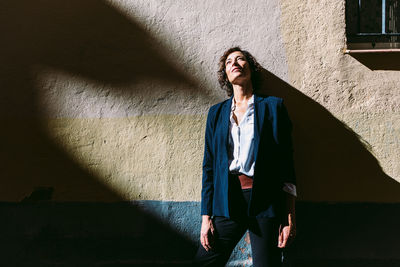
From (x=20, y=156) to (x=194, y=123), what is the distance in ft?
5.30

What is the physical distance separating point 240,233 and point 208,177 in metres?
0.44

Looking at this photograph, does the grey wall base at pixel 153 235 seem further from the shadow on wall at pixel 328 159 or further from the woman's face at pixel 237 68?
the woman's face at pixel 237 68

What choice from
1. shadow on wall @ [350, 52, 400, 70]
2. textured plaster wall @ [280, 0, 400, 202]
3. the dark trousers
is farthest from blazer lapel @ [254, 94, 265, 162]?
shadow on wall @ [350, 52, 400, 70]

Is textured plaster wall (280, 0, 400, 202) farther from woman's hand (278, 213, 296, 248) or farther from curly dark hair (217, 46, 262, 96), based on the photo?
woman's hand (278, 213, 296, 248)

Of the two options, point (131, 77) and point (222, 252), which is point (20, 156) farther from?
point (222, 252)

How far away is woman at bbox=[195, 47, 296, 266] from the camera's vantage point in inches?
85.0

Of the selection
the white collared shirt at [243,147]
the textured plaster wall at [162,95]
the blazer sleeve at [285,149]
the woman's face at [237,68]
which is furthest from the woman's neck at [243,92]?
the textured plaster wall at [162,95]

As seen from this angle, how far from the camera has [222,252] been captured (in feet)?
7.39

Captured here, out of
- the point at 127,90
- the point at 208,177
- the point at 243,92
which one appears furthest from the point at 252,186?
the point at 127,90

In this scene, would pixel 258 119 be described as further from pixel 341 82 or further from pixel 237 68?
pixel 341 82

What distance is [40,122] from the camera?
306 cm

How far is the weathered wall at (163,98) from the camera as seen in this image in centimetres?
289

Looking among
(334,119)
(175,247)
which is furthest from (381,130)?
(175,247)

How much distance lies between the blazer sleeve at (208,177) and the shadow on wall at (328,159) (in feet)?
2.56
